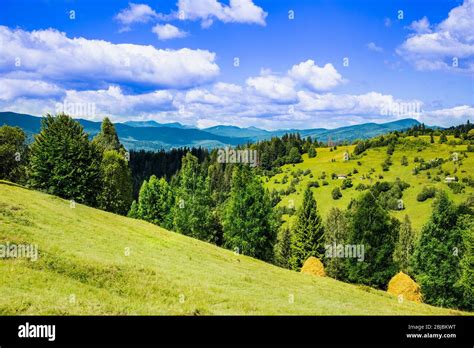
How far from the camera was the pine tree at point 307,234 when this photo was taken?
265ft

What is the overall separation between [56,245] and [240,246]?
37.5 metres

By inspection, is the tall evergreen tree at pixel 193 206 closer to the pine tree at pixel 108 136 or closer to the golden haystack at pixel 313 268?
the golden haystack at pixel 313 268

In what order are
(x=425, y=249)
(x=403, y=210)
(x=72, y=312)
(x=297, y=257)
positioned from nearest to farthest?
1. (x=72, y=312)
2. (x=425, y=249)
3. (x=297, y=257)
4. (x=403, y=210)

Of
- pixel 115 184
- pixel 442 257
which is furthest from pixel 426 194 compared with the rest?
pixel 115 184

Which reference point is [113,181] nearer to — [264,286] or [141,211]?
[141,211]

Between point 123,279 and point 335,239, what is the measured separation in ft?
279

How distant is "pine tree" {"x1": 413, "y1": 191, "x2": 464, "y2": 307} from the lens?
5906 centimetres

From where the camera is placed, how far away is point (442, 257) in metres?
60.1

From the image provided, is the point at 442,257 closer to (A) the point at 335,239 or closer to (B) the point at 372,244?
(B) the point at 372,244

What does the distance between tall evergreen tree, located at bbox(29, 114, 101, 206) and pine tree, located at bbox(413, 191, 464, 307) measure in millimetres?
55119

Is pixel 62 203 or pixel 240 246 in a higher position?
pixel 62 203

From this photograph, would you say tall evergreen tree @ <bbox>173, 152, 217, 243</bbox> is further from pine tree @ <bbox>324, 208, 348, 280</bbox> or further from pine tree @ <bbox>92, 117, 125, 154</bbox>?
pine tree @ <bbox>92, 117, 125, 154</bbox>

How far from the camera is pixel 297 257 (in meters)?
81.0
